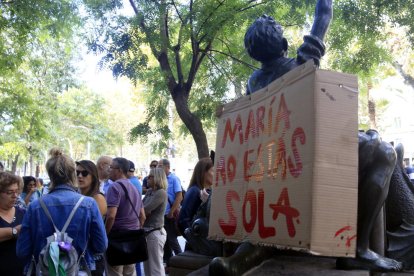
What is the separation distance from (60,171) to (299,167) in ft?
7.32

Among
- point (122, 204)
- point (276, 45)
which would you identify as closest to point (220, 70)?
point (122, 204)

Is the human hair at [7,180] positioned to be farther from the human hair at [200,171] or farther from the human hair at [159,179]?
the human hair at [159,179]

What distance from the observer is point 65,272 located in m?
3.34

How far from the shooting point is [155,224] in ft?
22.4

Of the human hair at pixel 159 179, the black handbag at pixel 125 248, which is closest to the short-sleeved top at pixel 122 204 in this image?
the black handbag at pixel 125 248

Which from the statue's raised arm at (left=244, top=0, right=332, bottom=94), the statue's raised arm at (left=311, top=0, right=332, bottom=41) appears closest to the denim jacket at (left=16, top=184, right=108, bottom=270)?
the statue's raised arm at (left=244, top=0, right=332, bottom=94)

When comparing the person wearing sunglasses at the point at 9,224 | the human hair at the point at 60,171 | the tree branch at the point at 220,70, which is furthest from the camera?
the tree branch at the point at 220,70

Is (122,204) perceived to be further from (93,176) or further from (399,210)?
(399,210)

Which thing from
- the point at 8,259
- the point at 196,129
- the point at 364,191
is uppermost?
the point at 196,129

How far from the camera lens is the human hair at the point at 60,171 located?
3697mm

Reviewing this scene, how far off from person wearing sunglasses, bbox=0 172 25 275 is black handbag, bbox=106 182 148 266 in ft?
4.56

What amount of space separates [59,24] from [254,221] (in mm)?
9421

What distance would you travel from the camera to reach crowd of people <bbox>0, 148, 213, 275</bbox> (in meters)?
3.54

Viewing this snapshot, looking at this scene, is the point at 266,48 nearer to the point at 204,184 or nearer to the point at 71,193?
the point at 71,193
